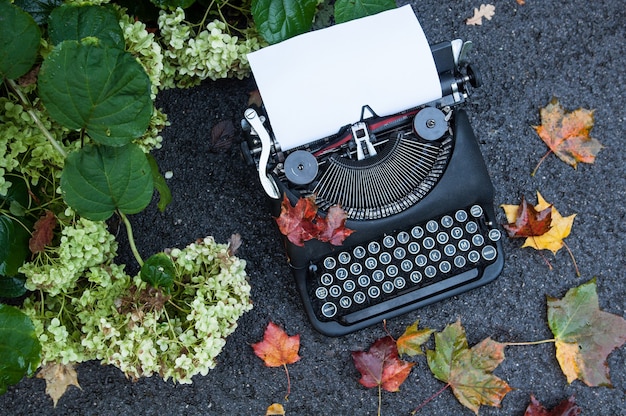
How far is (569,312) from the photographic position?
1.67 metres

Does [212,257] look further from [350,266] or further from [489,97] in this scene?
[489,97]

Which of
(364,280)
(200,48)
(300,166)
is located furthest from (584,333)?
(200,48)

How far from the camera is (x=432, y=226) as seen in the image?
1.54 metres

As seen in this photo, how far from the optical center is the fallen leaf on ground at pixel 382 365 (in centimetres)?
164

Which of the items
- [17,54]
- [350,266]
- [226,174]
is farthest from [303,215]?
[17,54]

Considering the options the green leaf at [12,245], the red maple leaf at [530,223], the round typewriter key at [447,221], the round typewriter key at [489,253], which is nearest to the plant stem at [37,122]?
the green leaf at [12,245]

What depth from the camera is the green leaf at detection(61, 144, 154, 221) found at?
4.00 ft

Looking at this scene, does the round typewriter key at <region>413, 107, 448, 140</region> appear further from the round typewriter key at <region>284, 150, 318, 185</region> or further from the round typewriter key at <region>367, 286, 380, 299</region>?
the round typewriter key at <region>367, 286, 380, 299</region>

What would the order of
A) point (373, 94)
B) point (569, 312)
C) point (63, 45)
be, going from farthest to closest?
point (569, 312)
point (373, 94)
point (63, 45)

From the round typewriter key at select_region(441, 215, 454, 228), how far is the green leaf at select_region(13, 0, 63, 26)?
0.92 m

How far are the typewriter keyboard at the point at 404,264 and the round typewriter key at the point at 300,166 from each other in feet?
0.93

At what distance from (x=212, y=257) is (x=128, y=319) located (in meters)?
0.22

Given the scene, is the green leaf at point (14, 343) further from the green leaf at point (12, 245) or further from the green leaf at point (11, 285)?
the green leaf at point (11, 285)

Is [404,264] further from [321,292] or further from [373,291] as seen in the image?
[321,292]
